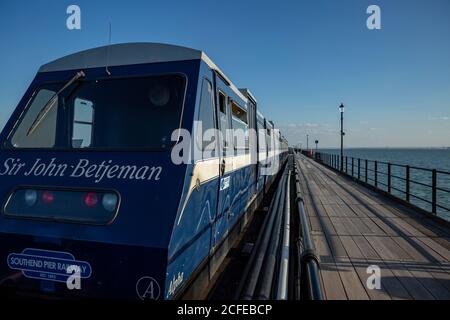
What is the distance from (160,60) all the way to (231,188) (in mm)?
2497

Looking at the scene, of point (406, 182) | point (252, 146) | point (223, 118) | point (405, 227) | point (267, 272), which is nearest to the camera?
point (267, 272)

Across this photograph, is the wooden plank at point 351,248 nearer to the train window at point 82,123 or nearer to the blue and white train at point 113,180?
the blue and white train at point 113,180

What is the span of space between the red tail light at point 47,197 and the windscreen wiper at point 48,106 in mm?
989

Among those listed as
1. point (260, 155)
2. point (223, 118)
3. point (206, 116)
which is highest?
point (223, 118)

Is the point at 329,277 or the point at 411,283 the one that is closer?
the point at 411,283

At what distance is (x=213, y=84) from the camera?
396cm

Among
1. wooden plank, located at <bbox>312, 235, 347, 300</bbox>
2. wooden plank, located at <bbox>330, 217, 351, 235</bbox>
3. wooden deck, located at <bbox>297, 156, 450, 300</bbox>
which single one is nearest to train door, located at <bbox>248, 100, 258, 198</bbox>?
Result: wooden deck, located at <bbox>297, 156, 450, 300</bbox>

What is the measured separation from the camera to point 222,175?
424 cm

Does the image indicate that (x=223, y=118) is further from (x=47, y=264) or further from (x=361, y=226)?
(x=361, y=226)

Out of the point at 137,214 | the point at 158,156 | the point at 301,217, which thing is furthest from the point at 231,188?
the point at 137,214

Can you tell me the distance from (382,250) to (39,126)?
5.65 m

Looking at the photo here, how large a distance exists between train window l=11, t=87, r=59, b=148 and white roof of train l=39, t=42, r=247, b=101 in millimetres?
410

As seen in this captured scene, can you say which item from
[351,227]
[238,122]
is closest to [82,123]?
[238,122]
